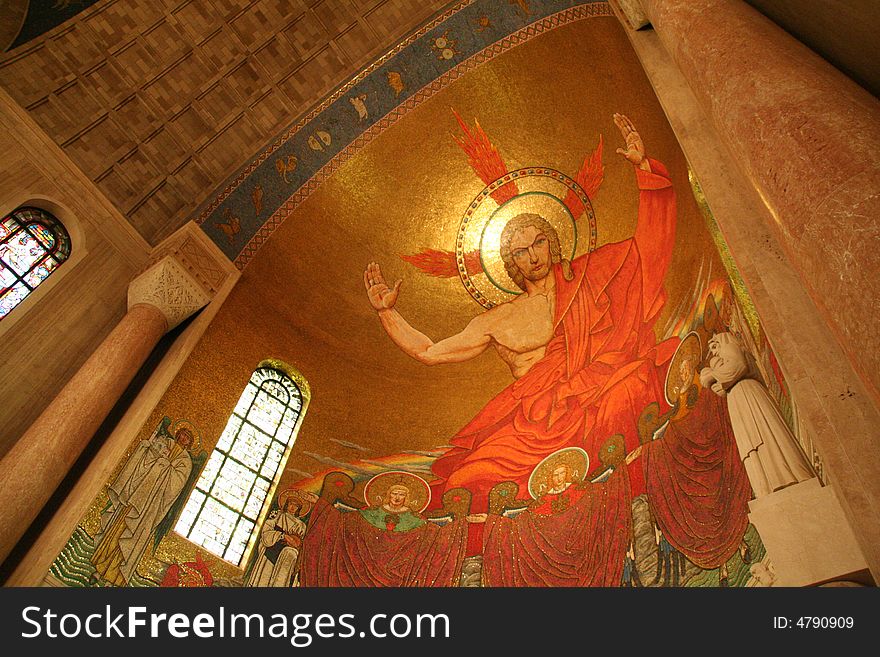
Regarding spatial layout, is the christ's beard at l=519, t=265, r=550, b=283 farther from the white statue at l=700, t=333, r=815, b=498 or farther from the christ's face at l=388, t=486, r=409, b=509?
the christ's face at l=388, t=486, r=409, b=509

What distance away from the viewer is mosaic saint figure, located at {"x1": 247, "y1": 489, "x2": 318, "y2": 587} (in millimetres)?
6898

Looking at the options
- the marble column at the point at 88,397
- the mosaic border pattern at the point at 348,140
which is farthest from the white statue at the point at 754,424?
the marble column at the point at 88,397

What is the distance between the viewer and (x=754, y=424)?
17.2 feet

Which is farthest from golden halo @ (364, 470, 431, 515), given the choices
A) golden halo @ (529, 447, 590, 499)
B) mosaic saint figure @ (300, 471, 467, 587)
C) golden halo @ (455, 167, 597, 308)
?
golden halo @ (455, 167, 597, 308)

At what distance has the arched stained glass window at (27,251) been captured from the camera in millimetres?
6313

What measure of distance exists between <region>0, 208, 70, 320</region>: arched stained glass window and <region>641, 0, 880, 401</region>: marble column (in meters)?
5.97

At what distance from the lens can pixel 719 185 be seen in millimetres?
4004

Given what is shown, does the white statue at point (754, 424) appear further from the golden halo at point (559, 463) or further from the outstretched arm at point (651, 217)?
the golden halo at point (559, 463)

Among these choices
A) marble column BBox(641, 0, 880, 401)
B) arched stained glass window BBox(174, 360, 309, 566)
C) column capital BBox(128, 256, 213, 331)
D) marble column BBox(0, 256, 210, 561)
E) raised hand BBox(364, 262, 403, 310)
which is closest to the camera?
marble column BBox(641, 0, 880, 401)

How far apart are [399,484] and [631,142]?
4634 mm

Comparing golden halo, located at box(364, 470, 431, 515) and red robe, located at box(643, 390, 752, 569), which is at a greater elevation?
golden halo, located at box(364, 470, 431, 515)

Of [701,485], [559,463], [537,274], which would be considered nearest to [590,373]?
[559,463]

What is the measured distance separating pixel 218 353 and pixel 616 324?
14.4 ft

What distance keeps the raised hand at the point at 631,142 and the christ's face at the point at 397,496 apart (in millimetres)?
4500
